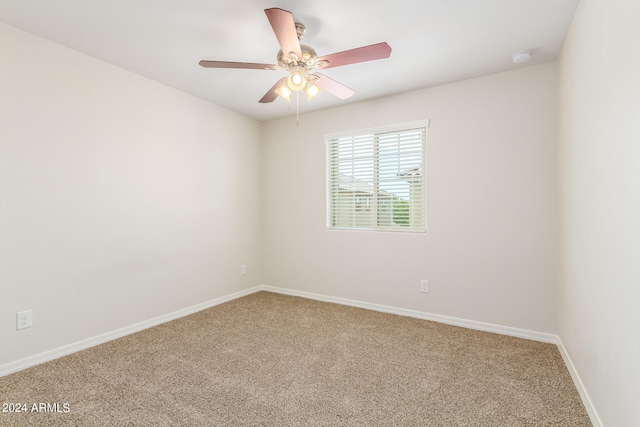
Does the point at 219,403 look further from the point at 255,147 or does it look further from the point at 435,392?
the point at 255,147

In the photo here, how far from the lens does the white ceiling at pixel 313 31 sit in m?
1.95

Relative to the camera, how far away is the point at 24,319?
222 centimetres

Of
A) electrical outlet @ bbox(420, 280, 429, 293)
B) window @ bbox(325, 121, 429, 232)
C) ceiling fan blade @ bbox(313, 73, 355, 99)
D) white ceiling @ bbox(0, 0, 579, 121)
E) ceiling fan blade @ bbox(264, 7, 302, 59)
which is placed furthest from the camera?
window @ bbox(325, 121, 429, 232)

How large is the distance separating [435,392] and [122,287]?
108 inches

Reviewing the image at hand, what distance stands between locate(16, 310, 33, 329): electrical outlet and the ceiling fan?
2.21 m

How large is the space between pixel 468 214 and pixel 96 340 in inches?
140

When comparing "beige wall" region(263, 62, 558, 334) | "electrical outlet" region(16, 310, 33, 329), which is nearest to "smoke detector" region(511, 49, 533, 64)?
"beige wall" region(263, 62, 558, 334)

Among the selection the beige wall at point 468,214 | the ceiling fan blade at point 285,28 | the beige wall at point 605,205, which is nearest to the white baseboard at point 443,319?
the beige wall at point 468,214

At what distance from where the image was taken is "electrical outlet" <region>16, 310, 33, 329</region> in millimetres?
2193

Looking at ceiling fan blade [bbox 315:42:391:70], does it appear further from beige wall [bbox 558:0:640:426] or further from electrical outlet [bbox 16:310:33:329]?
electrical outlet [bbox 16:310:33:329]

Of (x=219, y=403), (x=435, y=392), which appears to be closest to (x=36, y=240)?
(x=219, y=403)

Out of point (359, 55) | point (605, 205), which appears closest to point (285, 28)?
point (359, 55)

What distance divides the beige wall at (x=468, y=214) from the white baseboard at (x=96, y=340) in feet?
4.47

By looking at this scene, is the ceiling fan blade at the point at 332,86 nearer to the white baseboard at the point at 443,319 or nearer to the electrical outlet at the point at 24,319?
the white baseboard at the point at 443,319
